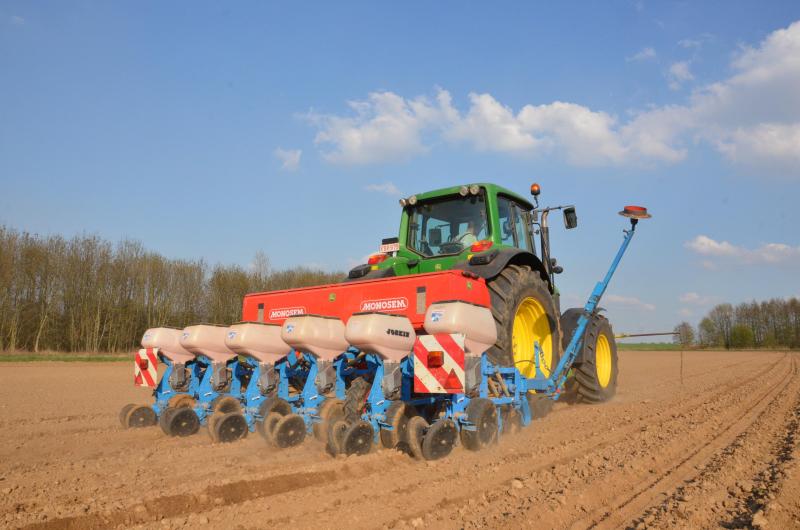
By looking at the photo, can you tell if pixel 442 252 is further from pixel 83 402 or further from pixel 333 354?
pixel 83 402

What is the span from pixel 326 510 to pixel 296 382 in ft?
11.0

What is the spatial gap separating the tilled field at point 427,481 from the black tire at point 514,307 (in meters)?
0.71

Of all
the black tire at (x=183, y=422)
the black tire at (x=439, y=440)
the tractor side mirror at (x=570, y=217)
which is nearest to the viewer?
the black tire at (x=439, y=440)

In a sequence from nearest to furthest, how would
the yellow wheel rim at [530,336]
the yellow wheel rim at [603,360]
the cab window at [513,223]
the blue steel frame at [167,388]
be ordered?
the yellow wheel rim at [530,336]
the blue steel frame at [167,388]
the cab window at [513,223]
the yellow wheel rim at [603,360]

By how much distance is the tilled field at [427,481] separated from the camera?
2795 millimetres

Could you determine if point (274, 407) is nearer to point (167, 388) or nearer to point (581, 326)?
point (167, 388)

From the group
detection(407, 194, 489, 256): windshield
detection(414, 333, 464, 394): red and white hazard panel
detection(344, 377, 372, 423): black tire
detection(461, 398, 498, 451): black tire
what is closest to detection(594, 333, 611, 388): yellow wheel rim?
detection(407, 194, 489, 256): windshield

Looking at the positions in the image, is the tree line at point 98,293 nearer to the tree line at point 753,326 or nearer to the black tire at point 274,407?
the black tire at point 274,407

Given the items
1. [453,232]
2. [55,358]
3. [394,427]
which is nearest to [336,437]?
[394,427]

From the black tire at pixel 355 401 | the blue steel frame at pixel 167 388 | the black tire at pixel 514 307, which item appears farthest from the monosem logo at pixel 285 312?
the black tire at pixel 514 307

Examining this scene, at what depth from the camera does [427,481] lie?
3.45m

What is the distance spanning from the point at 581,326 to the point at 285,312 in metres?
3.42

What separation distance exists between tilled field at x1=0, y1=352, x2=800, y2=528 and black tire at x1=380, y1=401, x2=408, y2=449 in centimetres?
12

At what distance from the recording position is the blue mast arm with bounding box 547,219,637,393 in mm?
5918
